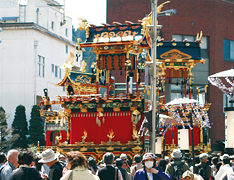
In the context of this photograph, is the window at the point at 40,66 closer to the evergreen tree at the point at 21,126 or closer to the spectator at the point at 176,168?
the evergreen tree at the point at 21,126

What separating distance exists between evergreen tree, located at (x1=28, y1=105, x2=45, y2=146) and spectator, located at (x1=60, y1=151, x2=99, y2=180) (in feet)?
137

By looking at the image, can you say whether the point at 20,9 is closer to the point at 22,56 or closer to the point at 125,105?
the point at 22,56

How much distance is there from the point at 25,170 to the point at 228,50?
42.0 m

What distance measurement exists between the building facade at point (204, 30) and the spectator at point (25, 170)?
37.0m

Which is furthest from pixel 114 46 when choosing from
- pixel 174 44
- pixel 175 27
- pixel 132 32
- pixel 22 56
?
pixel 22 56

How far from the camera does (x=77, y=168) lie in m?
7.99

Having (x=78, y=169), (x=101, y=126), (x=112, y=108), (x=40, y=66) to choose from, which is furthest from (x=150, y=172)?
(x=40, y=66)

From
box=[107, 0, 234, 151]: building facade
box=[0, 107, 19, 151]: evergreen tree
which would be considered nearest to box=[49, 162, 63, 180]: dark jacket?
box=[0, 107, 19, 151]: evergreen tree

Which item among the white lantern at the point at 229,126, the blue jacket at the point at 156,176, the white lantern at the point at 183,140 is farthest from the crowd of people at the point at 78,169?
the white lantern at the point at 183,140

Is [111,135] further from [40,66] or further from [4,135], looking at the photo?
[40,66]

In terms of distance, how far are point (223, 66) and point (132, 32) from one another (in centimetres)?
1878

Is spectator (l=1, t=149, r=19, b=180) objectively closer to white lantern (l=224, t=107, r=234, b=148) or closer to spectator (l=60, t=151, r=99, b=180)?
spectator (l=60, t=151, r=99, b=180)

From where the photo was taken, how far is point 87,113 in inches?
1259

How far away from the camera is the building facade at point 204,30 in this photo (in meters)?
45.8
